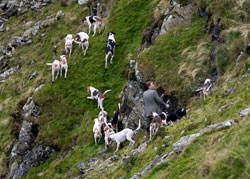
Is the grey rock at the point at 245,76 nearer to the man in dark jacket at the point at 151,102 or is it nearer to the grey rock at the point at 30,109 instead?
the man in dark jacket at the point at 151,102

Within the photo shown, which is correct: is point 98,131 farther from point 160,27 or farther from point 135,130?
point 160,27

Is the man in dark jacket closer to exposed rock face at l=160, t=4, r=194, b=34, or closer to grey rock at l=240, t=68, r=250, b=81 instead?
grey rock at l=240, t=68, r=250, b=81

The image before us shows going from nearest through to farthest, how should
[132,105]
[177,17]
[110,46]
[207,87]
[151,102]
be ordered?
[151,102]
[207,87]
[132,105]
[177,17]
[110,46]

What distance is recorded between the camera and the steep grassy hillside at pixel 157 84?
7086 mm

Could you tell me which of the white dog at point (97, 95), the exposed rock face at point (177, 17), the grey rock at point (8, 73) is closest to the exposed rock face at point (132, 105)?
the white dog at point (97, 95)

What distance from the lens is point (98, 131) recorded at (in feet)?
56.0

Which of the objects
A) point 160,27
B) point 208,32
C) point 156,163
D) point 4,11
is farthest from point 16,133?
point 4,11

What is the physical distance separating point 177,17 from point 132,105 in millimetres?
5852

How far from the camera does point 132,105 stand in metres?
16.9

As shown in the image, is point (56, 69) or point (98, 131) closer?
point (98, 131)

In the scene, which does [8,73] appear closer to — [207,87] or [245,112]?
[207,87]

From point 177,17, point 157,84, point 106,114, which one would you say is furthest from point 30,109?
point 177,17

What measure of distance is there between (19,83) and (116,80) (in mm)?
9200

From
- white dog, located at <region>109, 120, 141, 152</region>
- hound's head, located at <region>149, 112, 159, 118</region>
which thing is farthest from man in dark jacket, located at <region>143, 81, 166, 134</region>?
white dog, located at <region>109, 120, 141, 152</region>
